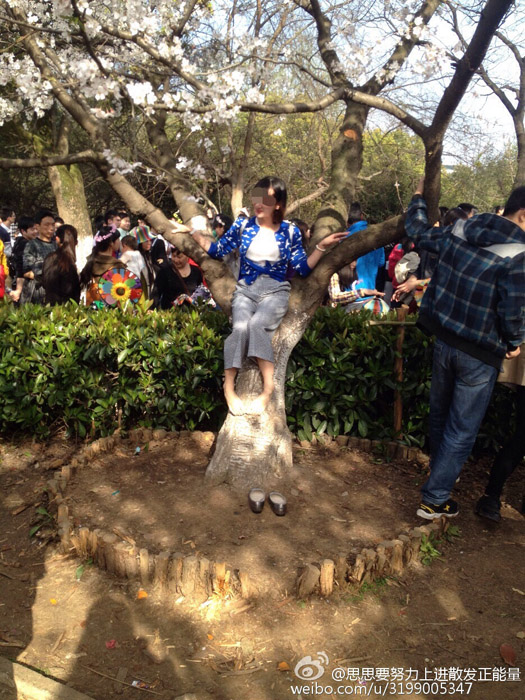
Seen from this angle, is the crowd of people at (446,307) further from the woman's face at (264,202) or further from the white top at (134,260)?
the white top at (134,260)

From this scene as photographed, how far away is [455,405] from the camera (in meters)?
3.63

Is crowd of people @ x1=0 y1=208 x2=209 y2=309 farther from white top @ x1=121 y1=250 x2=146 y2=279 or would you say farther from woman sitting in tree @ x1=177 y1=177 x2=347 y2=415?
woman sitting in tree @ x1=177 y1=177 x2=347 y2=415

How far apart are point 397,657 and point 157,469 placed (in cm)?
225

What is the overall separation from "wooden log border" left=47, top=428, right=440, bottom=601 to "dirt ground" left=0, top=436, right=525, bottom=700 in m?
0.07

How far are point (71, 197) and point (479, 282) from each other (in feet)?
38.0

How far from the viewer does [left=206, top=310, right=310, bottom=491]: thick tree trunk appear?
4004 mm

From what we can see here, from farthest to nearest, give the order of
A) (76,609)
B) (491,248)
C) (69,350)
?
1. (69,350)
2. (491,248)
3. (76,609)

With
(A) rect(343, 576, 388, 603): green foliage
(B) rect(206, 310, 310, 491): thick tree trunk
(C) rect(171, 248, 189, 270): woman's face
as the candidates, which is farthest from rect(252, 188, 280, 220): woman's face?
(C) rect(171, 248, 189, 270): woman's face

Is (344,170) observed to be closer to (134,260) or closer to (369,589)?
(369,589)

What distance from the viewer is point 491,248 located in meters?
3.43

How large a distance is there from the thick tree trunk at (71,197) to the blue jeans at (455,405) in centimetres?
1071

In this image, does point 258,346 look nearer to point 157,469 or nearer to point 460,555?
point 157,469

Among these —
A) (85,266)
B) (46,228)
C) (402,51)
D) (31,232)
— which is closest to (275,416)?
(402,51)

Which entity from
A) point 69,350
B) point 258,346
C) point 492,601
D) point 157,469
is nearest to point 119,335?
point 69,350
